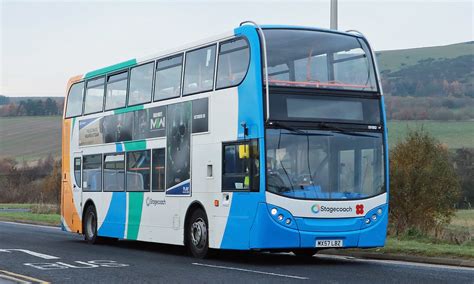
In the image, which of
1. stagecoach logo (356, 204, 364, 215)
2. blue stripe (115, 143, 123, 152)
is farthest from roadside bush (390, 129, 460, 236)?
stagecoach logo (356, 204, 364, 215)

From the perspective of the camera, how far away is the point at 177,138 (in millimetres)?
20234

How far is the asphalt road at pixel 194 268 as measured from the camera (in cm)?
1479

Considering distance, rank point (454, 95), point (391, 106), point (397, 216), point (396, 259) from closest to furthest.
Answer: point (396, 259), point (397, 216), point (391, 106), point (454, 95)

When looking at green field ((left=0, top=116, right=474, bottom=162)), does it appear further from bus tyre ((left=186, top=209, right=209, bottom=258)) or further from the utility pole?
bus tyre ((left=186, top=209, right=209, bottom=258))

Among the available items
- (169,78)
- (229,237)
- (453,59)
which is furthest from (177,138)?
(453,59)

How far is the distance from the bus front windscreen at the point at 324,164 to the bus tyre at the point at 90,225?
915 centimetres

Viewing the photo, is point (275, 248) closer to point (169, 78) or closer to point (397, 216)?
point (169, 78)

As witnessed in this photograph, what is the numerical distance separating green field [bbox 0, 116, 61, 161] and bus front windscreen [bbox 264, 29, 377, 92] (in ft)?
239

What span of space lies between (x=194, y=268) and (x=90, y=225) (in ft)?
30.2

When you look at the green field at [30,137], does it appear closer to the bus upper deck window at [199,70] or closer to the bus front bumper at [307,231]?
the bus upper deck window at [199,70]

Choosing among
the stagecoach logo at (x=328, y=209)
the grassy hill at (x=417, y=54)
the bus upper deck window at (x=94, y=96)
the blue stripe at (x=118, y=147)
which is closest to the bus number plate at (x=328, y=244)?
the stagecoach logo at (x=328, y=209)

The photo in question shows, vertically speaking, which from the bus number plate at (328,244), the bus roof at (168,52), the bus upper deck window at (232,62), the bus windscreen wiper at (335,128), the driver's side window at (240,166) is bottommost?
the bus number plate at (328,244)

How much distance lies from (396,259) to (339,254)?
203 centimetres

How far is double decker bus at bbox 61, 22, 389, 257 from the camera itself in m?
17.1
